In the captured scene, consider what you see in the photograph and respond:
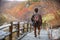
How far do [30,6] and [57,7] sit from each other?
2699mm

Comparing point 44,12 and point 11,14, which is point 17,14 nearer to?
point 11,14

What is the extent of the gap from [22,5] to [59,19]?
3.97 m

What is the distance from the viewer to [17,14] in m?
17.4

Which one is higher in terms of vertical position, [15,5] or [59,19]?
[15,5]

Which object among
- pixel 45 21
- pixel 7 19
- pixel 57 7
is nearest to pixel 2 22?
pixel 7 19

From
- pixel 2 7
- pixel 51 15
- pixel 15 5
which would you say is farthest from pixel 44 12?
pixel 2 7

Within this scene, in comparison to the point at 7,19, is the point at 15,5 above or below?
above

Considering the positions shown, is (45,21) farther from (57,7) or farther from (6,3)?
(6,3)

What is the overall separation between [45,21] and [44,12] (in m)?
0.90

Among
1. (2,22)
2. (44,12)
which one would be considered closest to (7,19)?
(2,22)

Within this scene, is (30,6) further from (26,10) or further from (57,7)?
(57,7)

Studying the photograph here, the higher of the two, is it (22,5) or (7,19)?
(22,5)

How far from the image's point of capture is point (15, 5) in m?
17.4

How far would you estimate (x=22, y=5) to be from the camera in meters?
17.5
